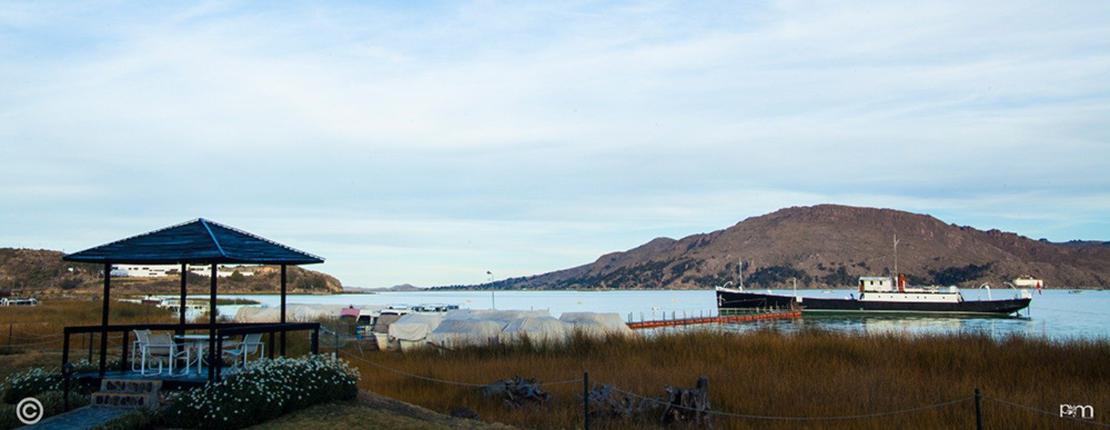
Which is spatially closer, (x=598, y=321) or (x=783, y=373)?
(x=783, y=373)

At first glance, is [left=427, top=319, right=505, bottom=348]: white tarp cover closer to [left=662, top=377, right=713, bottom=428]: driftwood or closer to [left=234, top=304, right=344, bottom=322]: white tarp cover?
[left=662, top=377, right=713, bottom=428]: driftwood

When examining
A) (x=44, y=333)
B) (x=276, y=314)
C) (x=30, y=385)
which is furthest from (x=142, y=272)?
(x=30, y=385)

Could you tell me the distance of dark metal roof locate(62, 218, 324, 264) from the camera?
1470 cm

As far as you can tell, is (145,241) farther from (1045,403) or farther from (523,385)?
(1045,403)

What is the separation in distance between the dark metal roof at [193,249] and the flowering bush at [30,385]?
2.11 meters

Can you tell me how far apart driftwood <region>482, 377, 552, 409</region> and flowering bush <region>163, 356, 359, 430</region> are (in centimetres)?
320

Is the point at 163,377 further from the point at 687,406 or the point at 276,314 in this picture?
the point at 276,314

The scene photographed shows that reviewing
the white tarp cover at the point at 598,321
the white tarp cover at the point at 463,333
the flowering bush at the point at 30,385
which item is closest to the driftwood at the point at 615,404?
the flowering bush at the point at 30,385

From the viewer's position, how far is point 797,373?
62.2ft

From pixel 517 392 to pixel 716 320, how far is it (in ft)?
180

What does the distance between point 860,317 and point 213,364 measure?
85278mm

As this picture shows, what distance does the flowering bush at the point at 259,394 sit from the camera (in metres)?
12.5

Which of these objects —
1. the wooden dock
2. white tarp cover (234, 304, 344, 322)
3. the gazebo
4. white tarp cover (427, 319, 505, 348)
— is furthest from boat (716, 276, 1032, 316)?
the gazebo

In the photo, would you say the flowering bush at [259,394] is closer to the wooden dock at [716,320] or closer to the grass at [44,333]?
the grass at [44,333]
